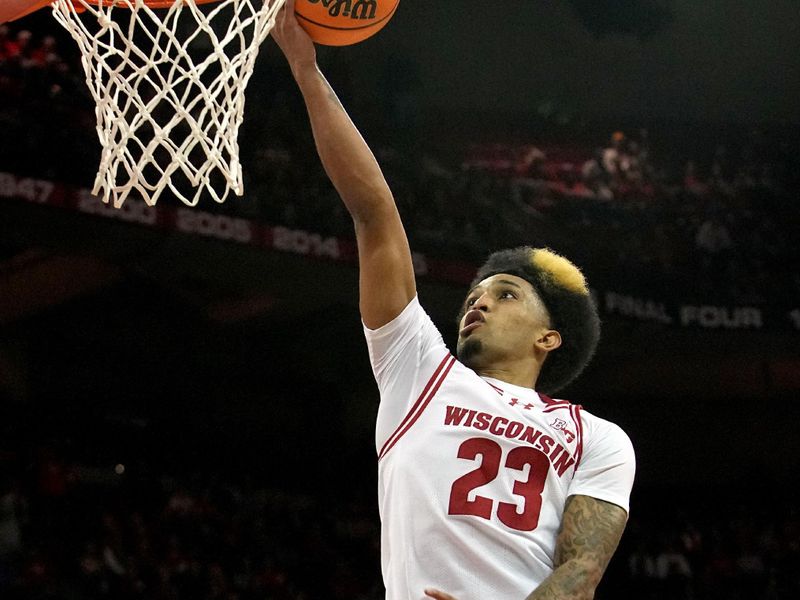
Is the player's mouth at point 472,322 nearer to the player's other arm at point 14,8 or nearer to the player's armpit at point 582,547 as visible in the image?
the player's armpit at point 582,547

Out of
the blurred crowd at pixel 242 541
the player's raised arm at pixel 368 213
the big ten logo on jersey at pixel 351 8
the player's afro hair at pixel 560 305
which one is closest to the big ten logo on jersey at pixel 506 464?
the player's raised arm at pixel 368 213

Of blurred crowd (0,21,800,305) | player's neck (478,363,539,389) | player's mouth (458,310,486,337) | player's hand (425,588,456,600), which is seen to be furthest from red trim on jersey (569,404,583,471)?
blurred crowd (0,21,800,305)

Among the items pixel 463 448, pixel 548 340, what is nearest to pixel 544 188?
pixel 548 340

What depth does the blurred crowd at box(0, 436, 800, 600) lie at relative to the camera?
7566mm

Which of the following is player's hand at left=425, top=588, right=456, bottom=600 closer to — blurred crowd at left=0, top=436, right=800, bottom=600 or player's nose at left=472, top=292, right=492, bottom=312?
player's nose at left=472, top=292, right=492, bottom=312

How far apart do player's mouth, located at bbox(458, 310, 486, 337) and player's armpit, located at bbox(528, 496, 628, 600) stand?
0.46 m

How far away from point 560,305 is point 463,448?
→ 24.4 inches

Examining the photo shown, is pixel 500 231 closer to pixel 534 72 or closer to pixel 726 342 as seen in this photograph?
pixel 726 342

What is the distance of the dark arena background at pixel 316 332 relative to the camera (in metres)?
8.04

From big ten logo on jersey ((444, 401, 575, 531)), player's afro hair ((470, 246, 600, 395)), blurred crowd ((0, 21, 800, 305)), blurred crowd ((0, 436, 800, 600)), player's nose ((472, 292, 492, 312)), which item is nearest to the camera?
big ten logo on jersey ((444, 401, 575, 531))

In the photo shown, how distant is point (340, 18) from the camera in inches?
99.1

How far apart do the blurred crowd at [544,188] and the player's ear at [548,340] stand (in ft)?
19.4

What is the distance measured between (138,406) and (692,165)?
6621 mm

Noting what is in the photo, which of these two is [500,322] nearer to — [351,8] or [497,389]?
[497,389]
